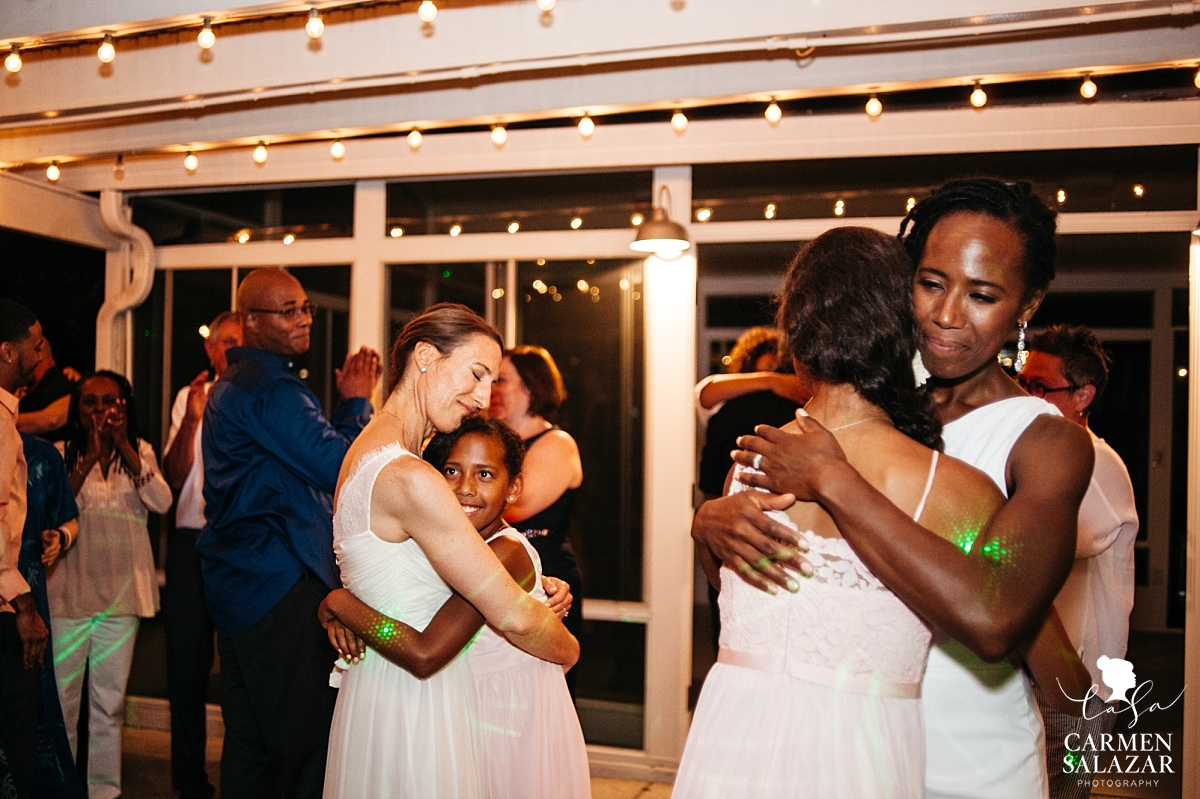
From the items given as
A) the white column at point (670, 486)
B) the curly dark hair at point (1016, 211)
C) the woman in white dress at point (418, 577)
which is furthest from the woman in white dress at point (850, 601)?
the white column at point (670, 486)

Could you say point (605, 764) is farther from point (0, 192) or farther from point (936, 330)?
point (0, 192)

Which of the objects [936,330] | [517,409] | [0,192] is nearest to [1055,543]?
[936,330]

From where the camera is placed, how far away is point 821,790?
4.21 ft

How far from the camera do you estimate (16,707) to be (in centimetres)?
308

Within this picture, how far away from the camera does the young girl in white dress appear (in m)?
2.12

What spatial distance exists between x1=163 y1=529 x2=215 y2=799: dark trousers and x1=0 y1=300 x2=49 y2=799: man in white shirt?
2.32 feet

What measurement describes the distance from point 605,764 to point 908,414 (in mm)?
3434

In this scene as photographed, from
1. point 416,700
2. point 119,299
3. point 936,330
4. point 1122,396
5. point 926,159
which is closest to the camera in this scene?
point 936,330

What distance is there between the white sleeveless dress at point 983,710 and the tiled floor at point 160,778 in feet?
9.24

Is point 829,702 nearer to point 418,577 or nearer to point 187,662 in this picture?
point 418,577

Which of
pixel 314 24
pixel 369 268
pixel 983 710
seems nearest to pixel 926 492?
pixel 983 710

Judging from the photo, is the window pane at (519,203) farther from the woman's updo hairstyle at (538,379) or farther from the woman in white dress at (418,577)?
the woman in white dress at (418,577)

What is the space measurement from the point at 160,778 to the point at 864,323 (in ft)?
14.0

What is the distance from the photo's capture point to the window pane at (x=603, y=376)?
439 cm
